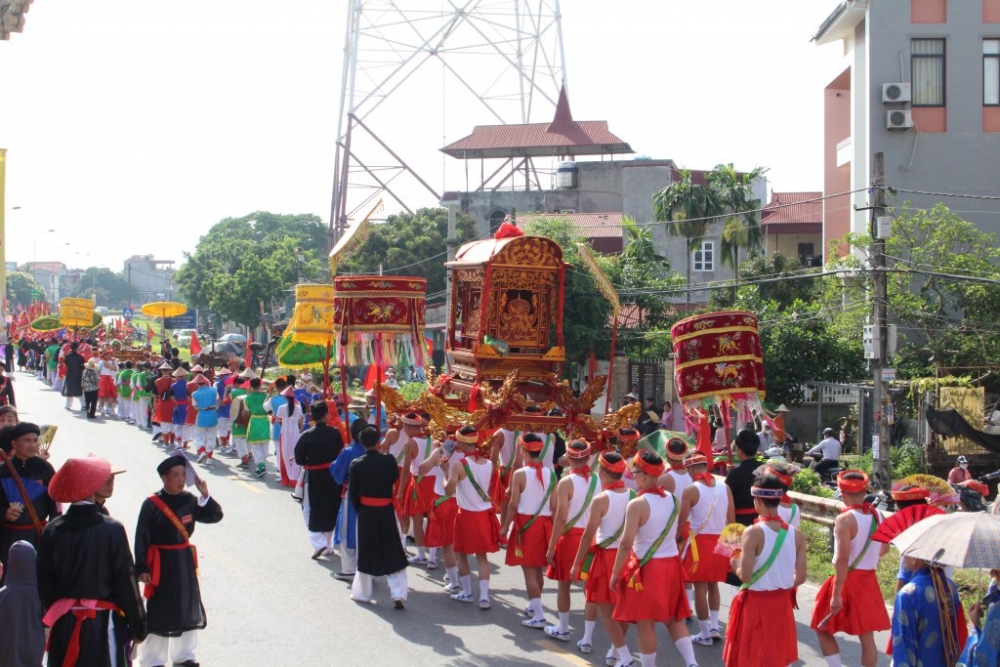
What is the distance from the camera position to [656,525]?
25.8 feet

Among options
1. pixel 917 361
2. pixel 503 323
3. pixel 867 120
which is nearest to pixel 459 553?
pixel 503 323

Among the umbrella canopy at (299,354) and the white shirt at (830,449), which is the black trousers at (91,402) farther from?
the white shirt at (830,449)

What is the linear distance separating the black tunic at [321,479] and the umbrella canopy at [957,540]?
270 inches

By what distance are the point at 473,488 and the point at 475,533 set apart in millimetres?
413

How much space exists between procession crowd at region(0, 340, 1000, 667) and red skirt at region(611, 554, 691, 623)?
1 cm

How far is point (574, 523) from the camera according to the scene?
30.2 feet

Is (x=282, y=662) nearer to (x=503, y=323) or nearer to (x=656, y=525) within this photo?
(x=656, y=525)

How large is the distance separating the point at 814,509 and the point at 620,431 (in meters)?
4.07

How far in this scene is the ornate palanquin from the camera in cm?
1365

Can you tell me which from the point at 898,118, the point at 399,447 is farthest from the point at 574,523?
the point at 898,118

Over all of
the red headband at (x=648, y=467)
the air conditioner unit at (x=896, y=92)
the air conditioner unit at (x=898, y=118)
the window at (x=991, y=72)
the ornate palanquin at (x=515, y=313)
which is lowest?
the red headband at (x=648, y=467)

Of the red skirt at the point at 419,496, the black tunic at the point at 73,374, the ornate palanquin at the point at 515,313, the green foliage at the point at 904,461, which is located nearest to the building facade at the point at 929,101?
the green foliage at the point at 904,461

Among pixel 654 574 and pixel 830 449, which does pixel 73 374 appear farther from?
pixel 654 574

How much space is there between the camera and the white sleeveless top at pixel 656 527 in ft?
25.7
